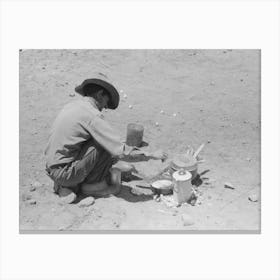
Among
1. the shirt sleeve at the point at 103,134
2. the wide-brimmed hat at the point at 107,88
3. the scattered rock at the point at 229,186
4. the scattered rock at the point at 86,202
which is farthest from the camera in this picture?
the scattered rock at the point at 229,186

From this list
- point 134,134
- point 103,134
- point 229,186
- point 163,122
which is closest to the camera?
point 103,134

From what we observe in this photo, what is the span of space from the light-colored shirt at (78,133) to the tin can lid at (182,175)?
515 mm

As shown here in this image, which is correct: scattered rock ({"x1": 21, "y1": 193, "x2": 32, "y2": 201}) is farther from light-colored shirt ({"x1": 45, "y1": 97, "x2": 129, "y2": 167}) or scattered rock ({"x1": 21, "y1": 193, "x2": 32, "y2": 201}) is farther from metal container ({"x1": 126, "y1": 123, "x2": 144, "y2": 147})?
metal container ({"x1": 126, "y1": 123, "x2": 144, "y2": 147})

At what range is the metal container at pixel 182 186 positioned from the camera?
4.36 meters

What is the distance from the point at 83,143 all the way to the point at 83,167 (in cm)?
21

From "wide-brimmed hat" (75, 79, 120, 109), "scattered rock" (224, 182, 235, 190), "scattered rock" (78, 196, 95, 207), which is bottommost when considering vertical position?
"scattered rock" (78, 196, 95, 207)

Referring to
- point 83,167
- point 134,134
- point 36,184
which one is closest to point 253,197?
point 134,134

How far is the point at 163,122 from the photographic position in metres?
5.88

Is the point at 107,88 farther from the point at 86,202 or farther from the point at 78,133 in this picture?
the point at 86,202

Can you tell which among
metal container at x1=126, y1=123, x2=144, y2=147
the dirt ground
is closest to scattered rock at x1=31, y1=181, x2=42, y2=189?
the dirt ground

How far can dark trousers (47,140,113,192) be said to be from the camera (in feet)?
14.0

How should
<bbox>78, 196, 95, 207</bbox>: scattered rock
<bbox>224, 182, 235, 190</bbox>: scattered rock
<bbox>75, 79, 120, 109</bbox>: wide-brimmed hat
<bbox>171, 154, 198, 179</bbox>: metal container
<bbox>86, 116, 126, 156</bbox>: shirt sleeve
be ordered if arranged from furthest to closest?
1. <bbox>224, 182, 235, 190</bbox>: scattered rock
2. <bbox>171, 154, 198, 179</bbox>: metal container
3. <bbox>78, 196, 95, 207</bbox>: scattered rock
4. <bbox>75, 79, 120, 109</bbox>: wide-brimmed hat
5. <bbox>86, 116, 126, 156</bbox>: shirt sleeve

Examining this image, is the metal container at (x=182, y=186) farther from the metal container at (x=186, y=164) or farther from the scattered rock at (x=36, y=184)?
the scattered rock at (x=36, y=184)

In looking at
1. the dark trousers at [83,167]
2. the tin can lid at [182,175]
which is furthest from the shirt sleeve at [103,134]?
the tin can lid at [182,175]
